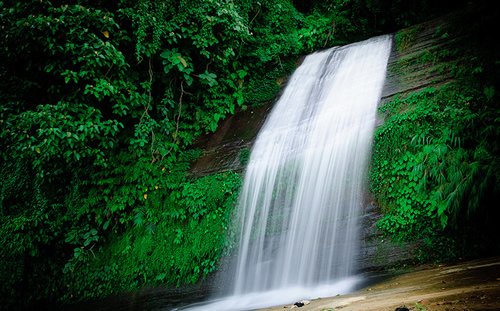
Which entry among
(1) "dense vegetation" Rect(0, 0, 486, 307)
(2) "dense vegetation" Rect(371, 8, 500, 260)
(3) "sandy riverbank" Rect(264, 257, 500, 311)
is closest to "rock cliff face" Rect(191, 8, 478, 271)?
(2) "dense vegetation" Rect(371, 8, 500, 260)

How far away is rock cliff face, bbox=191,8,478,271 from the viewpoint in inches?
159

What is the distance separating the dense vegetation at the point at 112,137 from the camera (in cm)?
518

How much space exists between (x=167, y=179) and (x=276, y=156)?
93.8 inches

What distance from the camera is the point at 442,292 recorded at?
225 cm

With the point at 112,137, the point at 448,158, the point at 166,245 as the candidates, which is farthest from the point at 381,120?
the point at 112,137

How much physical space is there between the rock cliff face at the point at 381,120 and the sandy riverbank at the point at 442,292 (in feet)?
2.03

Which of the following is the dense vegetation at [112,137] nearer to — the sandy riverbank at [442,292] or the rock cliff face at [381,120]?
the rock cliff face at [381,120]

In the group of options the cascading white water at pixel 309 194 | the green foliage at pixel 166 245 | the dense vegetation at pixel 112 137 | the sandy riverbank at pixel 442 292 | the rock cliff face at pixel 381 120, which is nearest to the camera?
the sandy riverbank at pixel 442 292

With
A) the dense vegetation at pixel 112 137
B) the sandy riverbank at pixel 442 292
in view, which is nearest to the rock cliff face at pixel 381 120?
the dense vegetation at pixel 112 137

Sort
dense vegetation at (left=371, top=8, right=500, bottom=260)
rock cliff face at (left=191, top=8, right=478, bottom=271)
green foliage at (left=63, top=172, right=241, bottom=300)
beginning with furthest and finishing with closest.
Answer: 1. green foliage at (left=63, top=172, right=241, bottom=300)
2. rock cliff face at (left=191, top=8, right=478, bottom=271)
3. dense vegetation at (left=371, top=8, right=500, bottom=260)

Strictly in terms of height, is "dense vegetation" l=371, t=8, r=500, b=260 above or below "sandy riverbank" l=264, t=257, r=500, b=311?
above

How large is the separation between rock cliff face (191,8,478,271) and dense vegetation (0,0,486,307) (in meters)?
0.37

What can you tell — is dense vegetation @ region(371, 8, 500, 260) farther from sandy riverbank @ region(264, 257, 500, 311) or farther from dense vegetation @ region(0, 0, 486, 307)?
dense vegetation @ region(0, 0, 486, 307)

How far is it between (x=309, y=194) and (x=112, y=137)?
429cm
